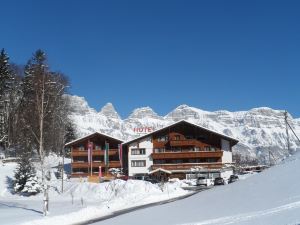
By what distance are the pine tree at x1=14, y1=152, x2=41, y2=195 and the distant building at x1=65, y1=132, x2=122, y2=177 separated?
20.9 meters

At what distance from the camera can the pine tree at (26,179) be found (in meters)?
58.8

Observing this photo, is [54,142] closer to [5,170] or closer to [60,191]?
[5,170]

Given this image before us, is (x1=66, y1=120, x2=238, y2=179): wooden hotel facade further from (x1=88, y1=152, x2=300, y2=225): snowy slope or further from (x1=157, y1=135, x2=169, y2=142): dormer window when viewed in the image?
(x1=88, y1=152, x2=300, y2=225): snowy slope

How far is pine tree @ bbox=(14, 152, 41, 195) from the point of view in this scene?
58844 mm

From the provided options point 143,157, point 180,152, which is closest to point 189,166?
point 180,152

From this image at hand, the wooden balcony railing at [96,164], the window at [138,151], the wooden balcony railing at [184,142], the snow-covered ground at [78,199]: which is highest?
the wooden balcony railing at [184,142]

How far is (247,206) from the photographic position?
71.6 feet

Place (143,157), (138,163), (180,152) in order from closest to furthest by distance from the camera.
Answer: (180,152) → (138,163) → (143,157)

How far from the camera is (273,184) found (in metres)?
25.2

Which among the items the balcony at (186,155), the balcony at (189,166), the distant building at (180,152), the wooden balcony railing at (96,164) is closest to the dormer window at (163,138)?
the distant building at (180,152)

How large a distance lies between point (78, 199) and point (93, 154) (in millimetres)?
36007

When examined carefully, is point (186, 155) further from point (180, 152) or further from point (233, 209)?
point (233, 209)

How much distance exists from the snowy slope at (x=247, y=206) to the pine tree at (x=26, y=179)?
3436 centimetres

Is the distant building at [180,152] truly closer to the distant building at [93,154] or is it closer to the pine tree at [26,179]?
the distant building at [93,154]
